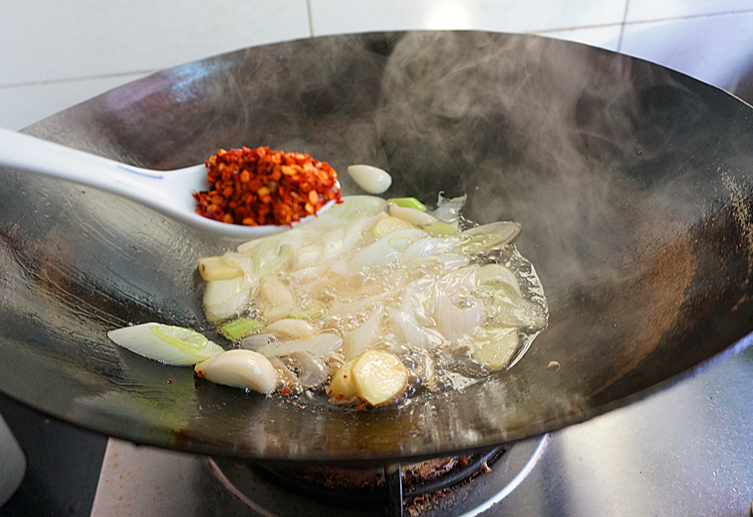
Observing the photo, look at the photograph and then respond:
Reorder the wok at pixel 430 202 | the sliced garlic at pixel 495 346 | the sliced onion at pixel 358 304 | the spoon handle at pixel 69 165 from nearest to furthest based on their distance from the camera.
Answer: the wok at pixel 430 202 < the spoon handle at pixel 69 165 < the sliced garlic at pixel 495 346 < the sliced onion at pixel 358 304

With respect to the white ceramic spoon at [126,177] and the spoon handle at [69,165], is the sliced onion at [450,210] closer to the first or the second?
the white ceramic spoon at [126,177]

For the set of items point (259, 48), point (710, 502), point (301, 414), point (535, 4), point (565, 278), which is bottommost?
point (710, 502)

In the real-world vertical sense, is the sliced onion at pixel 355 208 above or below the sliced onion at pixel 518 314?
above

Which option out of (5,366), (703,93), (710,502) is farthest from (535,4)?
(5,366)

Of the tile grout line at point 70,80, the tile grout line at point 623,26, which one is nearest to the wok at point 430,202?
the tile grout line at point 70,80

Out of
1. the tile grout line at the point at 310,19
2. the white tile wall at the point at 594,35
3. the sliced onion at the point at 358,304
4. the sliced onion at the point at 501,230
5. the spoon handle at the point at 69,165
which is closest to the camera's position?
the spoon handle at the point at 69,165

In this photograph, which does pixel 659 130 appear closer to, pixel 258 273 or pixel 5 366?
pixel 258 273
